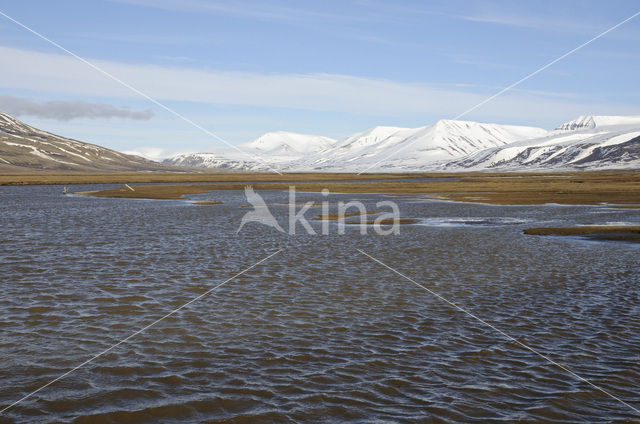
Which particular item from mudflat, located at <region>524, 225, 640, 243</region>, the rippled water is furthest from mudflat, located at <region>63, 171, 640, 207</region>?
the rippled water

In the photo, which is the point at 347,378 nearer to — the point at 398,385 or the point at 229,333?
the point at 398,385

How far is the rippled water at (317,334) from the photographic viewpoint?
360 inches

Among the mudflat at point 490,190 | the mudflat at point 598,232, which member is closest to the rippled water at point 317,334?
the mudflat at point 598,232

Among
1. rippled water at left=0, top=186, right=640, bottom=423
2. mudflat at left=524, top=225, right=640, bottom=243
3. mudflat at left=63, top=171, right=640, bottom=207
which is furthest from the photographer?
mudflat at left=63, top=171, right=640, bottom=207

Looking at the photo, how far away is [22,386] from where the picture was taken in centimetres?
968

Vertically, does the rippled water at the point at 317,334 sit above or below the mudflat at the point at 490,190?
below

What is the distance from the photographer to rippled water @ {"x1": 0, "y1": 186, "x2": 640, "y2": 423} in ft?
30.0

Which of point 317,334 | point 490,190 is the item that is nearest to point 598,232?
point 317,334

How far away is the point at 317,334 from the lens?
42.9 ft

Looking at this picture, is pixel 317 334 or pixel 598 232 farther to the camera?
pixel 598 232

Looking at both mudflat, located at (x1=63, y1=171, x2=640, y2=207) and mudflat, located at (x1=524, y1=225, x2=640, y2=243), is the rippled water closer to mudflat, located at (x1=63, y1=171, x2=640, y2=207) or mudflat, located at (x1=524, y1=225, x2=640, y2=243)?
mudflat, located at (x1=524, y1=225, x2=640, y2=243)

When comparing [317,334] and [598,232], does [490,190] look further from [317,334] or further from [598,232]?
[317,334]

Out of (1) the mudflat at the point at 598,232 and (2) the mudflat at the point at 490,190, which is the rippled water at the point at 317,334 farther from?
(2) the mudflat at the point at 490,190

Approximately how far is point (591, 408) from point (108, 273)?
16863 millimetres
